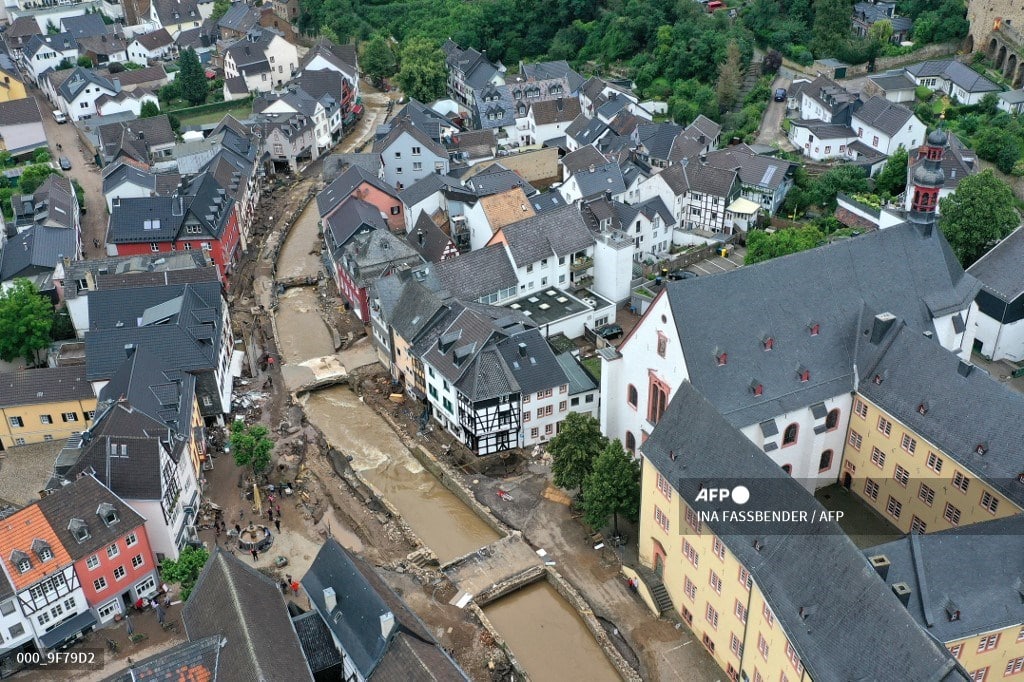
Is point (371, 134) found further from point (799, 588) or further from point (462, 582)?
point (799, 588)

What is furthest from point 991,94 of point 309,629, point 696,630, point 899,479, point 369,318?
point 309,629

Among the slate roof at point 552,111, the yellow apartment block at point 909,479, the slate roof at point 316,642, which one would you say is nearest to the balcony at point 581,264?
the yellow apartment block at point 909,479

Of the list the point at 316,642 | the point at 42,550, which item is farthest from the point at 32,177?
the point at 316,642

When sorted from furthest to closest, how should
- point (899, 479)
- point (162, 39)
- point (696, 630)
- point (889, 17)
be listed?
point (162, 39) < point (889, 17) < point (899, 479) < point (696, 630)

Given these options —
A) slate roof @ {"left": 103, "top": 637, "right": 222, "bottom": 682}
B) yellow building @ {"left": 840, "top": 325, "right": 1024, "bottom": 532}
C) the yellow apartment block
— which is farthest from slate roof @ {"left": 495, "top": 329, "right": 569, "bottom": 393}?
slate roof @ {"left": 103, "top": 637, "right": 222, "bottom": 682}

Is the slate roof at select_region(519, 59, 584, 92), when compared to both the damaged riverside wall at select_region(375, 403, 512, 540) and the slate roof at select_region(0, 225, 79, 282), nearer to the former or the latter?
the slate roof at select_region(0, 225, 79, 282)

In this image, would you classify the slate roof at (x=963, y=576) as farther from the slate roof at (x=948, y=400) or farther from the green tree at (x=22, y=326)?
the green tree at (x=22, y=326)
